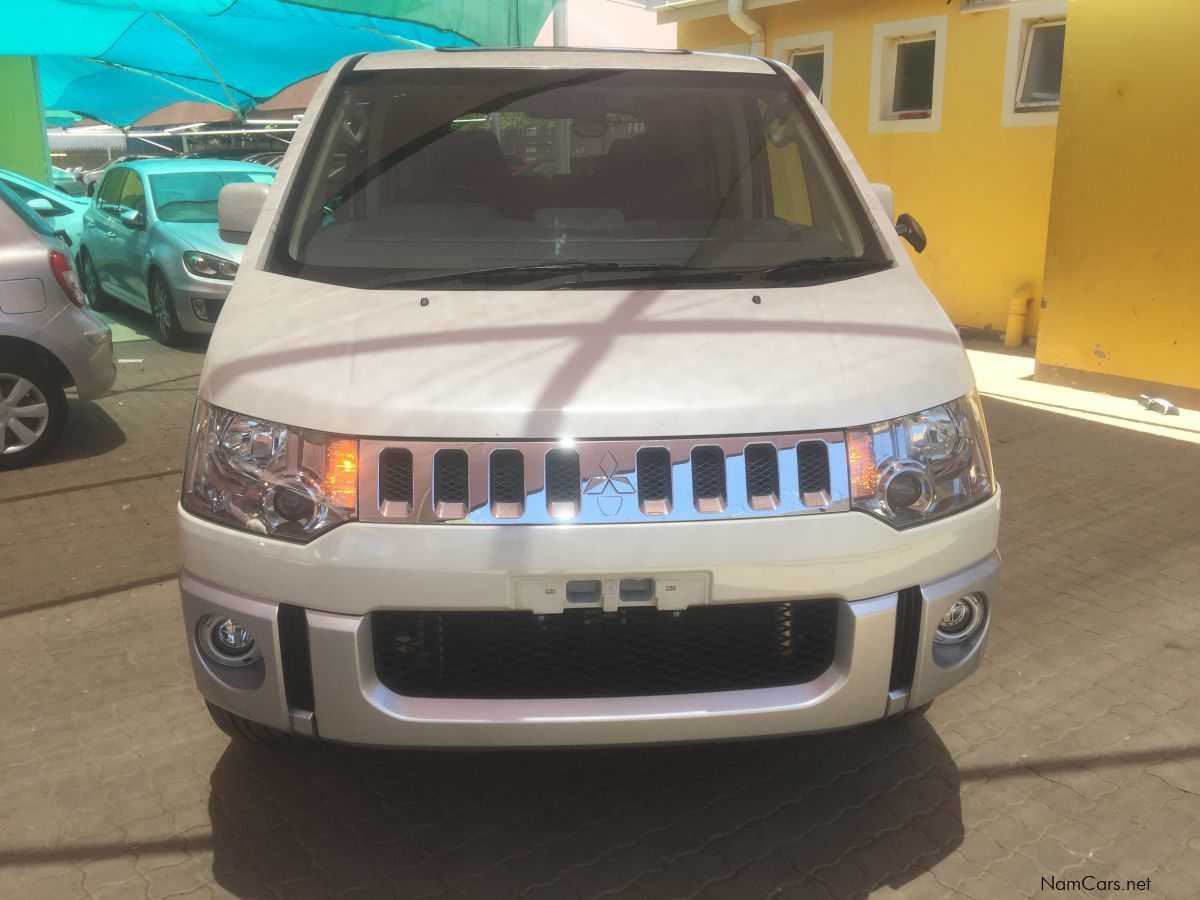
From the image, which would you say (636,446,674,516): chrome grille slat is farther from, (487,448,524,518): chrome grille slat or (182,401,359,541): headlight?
(182,401,359,541): headlight

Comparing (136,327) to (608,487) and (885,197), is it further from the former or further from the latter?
(608,487)

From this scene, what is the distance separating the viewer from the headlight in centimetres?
242

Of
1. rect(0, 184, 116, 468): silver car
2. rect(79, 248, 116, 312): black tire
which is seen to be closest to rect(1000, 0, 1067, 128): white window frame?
rect(0, 184, 116, 468): silver car

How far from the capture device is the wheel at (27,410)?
6449mm

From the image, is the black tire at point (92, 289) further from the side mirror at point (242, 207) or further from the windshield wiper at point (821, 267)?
the windshield wiper at point (821, 267)

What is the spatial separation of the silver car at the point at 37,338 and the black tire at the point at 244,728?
423 centimetres

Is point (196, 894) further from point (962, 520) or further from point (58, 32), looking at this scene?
point (58, 32)

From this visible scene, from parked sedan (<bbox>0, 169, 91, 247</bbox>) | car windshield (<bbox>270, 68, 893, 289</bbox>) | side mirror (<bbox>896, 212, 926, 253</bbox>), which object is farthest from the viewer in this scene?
parked sedan (<bbox>0, 169, 91, 247</bbox>)

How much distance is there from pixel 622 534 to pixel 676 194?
1561mm

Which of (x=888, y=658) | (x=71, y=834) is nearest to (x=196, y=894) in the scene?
(x=71, y=834)

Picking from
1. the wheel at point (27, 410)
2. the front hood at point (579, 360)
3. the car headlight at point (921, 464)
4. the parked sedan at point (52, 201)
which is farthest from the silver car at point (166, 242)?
the car headlight at point (921, 464)

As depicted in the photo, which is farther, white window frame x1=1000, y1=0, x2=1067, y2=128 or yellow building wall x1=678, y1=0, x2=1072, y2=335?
yellow building wall x1=678, y1=0, x2=1072, y2=335

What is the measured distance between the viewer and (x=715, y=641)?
8.36ft

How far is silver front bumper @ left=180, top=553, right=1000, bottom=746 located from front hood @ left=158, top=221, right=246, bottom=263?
313 inches
